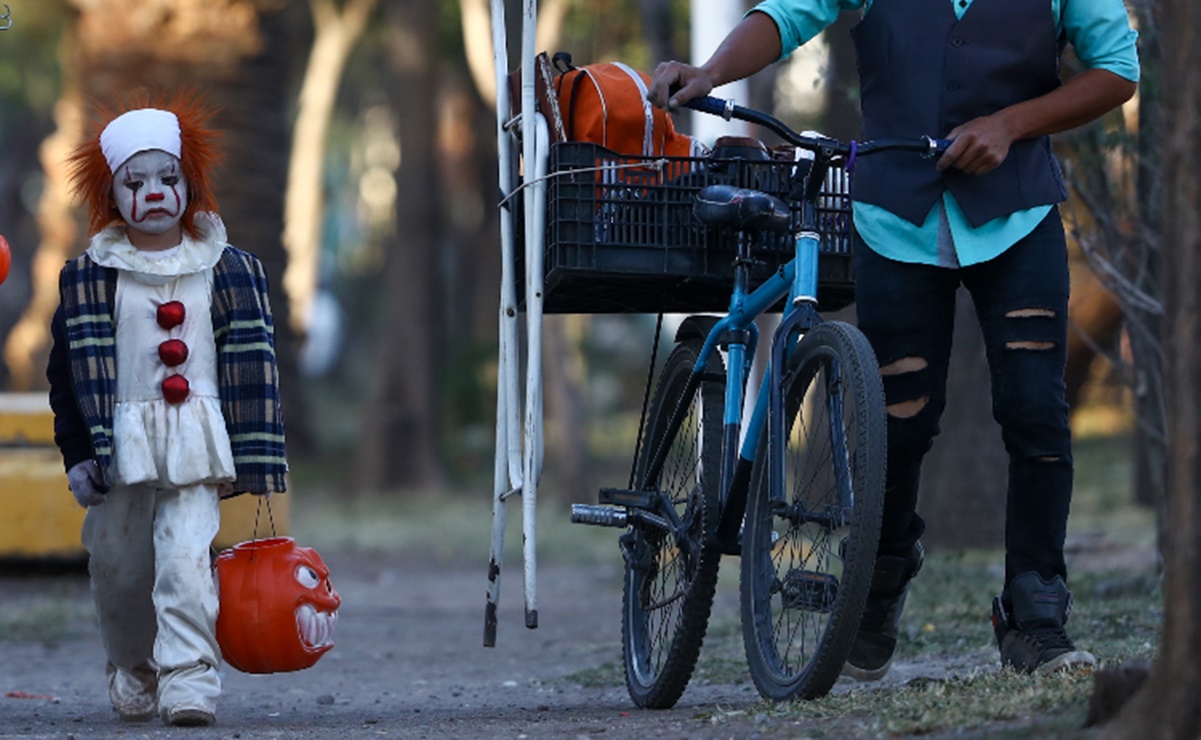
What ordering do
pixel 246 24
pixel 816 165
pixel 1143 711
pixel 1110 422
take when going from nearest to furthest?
pixel 1143 711 → pixel 816 165 → pixel 246 24 → pixel 1110 422

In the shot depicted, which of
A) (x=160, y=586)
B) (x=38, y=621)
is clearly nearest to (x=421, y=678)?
(x=160, y=586)

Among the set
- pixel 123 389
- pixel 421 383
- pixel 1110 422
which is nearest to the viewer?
pixel 123 389

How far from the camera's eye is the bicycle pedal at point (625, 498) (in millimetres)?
5242

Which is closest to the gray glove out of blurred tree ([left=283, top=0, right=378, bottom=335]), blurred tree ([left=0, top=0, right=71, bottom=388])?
blurred tree ([left=0, top=0, right=71, bottom=388])

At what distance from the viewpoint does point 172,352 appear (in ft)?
16.4

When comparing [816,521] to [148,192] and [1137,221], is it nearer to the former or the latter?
[148,192]

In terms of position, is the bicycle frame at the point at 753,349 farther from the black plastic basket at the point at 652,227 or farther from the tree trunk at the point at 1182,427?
the tree trunk at the point at 1182,427

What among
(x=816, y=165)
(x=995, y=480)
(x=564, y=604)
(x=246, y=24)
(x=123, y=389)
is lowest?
(x=564, y=604)

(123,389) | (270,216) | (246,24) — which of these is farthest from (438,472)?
(123,389)

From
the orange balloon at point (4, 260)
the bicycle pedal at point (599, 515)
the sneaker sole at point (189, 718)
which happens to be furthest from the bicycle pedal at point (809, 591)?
the orange balloon at point (4, 260)

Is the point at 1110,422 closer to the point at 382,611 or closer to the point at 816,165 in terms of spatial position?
the point at 382,611

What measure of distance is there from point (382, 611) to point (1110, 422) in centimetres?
1702

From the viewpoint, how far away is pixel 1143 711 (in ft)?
9.95

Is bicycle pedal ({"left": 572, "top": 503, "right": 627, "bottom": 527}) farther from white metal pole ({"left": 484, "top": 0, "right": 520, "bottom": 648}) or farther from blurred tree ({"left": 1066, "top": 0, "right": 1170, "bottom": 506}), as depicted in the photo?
blurred tree ({"left": 1066, "top": 0, "right": 1170, "bottom": 506})
